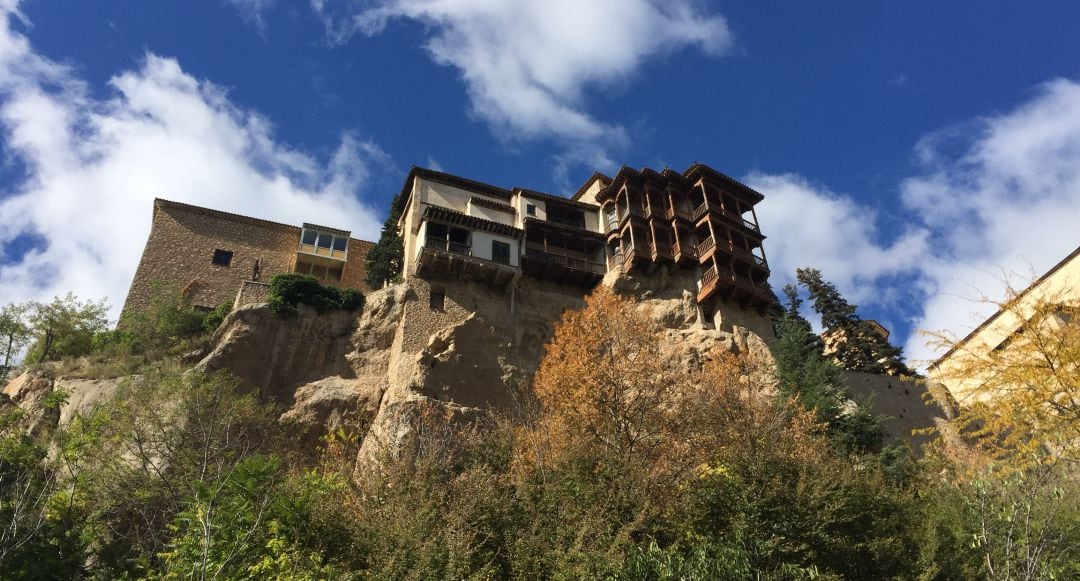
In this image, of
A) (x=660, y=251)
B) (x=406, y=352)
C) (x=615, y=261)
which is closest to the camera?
(x=406, y=352)

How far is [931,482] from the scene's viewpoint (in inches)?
766

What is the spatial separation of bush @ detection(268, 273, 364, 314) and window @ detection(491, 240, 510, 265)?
6.25 m

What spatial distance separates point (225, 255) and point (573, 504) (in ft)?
85.8

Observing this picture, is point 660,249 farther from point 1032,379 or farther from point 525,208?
point 1032,379

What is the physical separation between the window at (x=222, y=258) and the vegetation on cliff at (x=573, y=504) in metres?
12.3

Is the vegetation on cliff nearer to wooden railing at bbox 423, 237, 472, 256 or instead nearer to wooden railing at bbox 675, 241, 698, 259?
wooden railing at bbox 423, 237, 472, 256

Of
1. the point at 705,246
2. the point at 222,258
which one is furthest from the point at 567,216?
the point at 222,258

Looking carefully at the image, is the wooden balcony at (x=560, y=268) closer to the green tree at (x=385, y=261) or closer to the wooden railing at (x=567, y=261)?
the wooden railing at (x=567, y=261)

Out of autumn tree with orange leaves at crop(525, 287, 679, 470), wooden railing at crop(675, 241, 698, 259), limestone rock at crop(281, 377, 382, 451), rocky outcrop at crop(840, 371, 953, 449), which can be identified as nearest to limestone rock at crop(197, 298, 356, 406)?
limestone rock at crop(281, 377, 382, 451)

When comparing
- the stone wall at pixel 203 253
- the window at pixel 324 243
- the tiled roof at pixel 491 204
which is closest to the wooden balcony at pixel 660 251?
the tiled roof at pixel 491 204

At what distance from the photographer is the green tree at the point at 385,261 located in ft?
105

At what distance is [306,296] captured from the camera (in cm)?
2919

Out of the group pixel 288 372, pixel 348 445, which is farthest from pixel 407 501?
pixel 288 372

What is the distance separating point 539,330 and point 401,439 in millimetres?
9473
